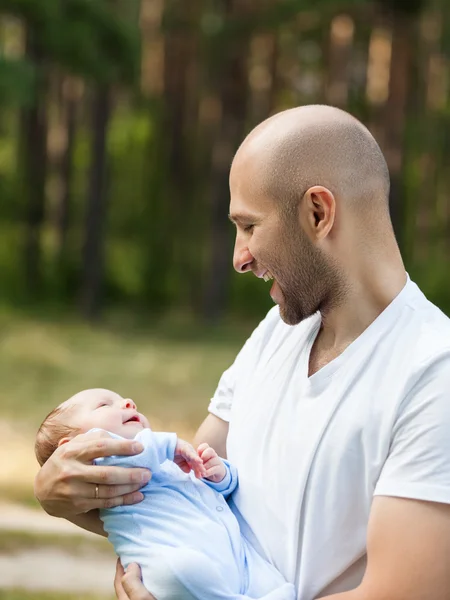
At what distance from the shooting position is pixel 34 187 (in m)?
18.2

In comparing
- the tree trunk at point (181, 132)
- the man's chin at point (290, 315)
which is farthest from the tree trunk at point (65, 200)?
the man's chin at point (290, 315)

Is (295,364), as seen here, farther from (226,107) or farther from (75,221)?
(75,221)

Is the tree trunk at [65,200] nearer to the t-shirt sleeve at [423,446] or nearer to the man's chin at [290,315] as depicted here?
the man's chin at [290,315]

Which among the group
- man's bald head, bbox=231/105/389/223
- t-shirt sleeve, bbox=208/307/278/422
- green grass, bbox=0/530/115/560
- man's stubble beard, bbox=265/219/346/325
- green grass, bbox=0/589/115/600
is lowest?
green grass, bbox=0/530/115/560

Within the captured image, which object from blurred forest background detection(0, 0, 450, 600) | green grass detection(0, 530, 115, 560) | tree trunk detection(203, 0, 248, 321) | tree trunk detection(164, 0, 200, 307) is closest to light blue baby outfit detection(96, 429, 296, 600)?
green grass detection(0, 530, 115, 560)

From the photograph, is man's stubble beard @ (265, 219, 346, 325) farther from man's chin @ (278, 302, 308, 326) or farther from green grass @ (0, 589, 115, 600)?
green grass @ (0, 589, 115, 600)

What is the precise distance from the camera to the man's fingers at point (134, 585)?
6.19 feet

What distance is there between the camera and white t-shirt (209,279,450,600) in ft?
5.52

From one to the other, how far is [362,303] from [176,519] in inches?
21.4

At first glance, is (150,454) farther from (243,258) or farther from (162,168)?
(162,168)

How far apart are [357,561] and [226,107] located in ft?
45.5

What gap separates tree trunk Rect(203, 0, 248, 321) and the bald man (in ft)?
41.8

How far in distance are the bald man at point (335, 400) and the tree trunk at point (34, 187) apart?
15457 millimetres

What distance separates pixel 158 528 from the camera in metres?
1.98
